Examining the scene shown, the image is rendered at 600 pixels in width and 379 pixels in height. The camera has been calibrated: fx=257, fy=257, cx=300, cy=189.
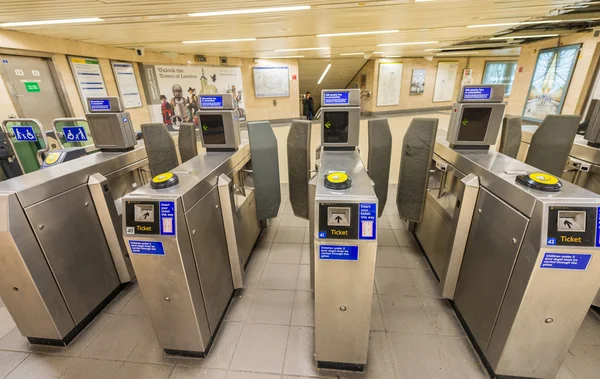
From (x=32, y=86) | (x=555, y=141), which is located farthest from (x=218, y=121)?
(x=32, y=86)

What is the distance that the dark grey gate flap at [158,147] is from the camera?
2523 mm

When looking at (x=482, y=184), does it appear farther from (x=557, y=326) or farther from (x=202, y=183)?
(x=202, y=183)

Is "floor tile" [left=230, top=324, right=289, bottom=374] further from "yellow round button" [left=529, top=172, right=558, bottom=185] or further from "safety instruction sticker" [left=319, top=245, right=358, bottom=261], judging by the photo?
"yellow round button" [left=529, top=172, right=558, bottom=185]

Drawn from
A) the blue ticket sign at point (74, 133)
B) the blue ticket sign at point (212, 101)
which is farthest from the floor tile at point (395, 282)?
the blue ticket sign at point (74, 133)

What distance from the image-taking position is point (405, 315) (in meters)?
1.94

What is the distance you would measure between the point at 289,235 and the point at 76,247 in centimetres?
190

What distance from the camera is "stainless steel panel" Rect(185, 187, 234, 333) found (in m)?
1.58

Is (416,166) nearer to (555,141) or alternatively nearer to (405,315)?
(555,141)

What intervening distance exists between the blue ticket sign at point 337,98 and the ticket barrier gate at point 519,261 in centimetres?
98

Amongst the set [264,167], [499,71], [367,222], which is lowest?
[264,167]

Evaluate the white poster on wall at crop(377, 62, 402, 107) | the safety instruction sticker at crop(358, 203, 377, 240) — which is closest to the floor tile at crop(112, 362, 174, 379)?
the safety instruction sticker at crop(358, 203, 377, 240)

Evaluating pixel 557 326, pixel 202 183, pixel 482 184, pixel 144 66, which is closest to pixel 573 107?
pixel 482 184

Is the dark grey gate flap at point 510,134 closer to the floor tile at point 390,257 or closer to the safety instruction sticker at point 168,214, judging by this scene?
the floor tile at point 390,257

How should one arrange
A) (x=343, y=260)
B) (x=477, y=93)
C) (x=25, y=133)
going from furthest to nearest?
(x=25, y=133)
(x=477, y=93)
(x=343, y=260)
